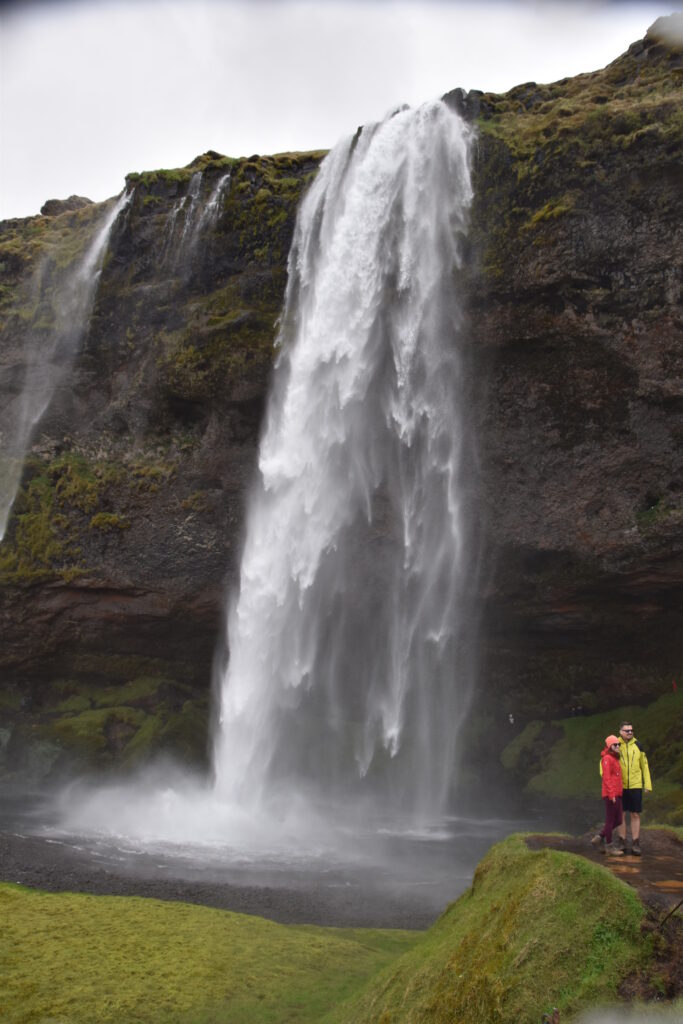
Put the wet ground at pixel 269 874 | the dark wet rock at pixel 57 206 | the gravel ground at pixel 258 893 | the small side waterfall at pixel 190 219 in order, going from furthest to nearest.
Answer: the dark wet rock at pixel 57 206 < the small side waterfall at pixel 190 219 < the wet ground at pixel 269 874 < the gravel ground at pixel 258 893

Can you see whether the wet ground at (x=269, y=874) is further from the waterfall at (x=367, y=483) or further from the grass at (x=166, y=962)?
the waterfall at (x=367, y=483)

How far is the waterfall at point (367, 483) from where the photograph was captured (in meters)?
27.0

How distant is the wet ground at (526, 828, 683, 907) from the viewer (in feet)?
24.3

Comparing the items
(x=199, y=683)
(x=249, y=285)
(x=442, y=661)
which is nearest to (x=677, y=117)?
(x=249, y=285)

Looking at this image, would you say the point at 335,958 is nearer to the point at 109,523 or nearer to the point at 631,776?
the point at 631,776

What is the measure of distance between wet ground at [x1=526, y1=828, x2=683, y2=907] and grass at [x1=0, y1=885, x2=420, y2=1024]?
2919 mm

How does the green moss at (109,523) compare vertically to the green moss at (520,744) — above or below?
above

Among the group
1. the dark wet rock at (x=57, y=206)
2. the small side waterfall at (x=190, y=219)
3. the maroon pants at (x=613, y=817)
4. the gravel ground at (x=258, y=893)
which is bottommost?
the gravel ground at (x=258, y=893)

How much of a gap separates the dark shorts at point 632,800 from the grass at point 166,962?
149 inches

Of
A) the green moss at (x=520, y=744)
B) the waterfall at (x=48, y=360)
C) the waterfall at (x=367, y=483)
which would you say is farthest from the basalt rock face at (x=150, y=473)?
the green moss at (x=520, y=744)

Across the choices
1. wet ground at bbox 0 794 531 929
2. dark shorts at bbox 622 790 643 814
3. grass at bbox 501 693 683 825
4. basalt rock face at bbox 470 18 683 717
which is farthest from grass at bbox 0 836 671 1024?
basalt rock face at bbox 470 18 683 717

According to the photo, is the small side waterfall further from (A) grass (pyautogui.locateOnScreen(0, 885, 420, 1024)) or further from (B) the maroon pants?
(B) the maroon pants

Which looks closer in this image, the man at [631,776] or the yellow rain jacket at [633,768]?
the man at [631,776]

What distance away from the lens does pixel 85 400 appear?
32.2 meters
